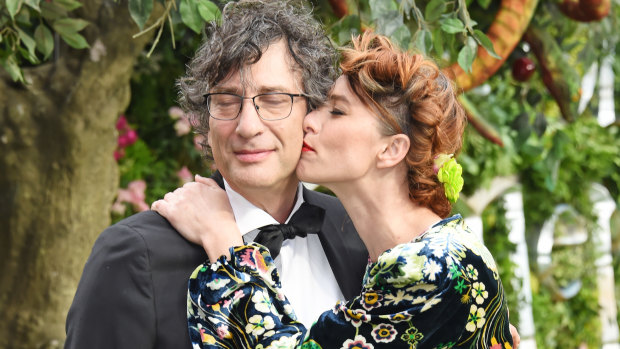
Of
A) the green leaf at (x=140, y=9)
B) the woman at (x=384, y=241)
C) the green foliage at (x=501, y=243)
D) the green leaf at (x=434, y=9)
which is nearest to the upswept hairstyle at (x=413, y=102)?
Answer: the woman at (x=384, y=241)

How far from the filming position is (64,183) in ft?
9.91

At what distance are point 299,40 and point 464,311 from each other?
843 millimetres

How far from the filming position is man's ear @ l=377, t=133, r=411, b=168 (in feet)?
7.09

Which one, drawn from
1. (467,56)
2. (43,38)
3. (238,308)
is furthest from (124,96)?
(238,308)

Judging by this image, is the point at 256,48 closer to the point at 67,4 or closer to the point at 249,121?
A: the point at 249,121

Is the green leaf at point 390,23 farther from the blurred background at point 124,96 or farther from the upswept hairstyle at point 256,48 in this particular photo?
the upswept hairstyle at point 256,48

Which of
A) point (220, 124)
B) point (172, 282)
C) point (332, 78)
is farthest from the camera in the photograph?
point (332, 78)

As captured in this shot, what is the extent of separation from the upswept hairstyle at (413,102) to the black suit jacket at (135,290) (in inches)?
22.7

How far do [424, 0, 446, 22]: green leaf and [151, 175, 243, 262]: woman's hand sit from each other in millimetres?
857

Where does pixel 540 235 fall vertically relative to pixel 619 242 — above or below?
above

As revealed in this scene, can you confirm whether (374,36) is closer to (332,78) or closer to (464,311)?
(332,78)

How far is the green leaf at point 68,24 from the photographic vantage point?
8.51 feet

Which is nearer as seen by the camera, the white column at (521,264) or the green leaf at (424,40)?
the green leaf at (424,40)

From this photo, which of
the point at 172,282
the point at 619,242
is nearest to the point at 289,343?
the point at 172,282
